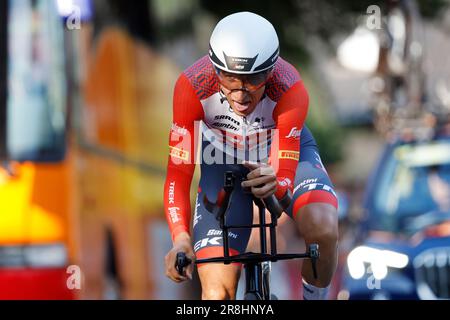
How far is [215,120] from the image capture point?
612 centimetres

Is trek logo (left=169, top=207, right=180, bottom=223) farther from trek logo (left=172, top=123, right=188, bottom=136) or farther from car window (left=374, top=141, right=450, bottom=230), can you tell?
car window (left=374, top=141, right=450, bottom=230)

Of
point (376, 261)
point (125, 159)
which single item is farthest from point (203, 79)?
point (125, 159)

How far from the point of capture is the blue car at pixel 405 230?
8000 mm

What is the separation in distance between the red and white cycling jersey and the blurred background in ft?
7.22

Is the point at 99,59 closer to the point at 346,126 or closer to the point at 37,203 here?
the point at 37,203

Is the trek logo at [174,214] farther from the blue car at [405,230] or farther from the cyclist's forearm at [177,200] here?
the blue car at [405,230]

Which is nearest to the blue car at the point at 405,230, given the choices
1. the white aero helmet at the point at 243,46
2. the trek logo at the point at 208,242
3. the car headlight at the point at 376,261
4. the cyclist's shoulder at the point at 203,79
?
the car headlight at the point at 376,261

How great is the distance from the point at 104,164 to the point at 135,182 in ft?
1.67

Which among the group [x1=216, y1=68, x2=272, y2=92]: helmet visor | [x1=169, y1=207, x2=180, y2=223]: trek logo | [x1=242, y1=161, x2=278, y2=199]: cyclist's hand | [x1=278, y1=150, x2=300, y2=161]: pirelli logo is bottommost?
[x1=169, y1=207, x2=180, y2=223]: trek logo

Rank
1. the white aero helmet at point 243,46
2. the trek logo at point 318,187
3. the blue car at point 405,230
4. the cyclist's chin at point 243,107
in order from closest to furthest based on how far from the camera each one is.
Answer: the white aero helmet at point 243,46, the cyclist's chin at point 243,107, the trek logo at point 318,187, the blue car at point 405,230

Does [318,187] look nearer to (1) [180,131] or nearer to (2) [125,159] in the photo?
(1) [180,131]

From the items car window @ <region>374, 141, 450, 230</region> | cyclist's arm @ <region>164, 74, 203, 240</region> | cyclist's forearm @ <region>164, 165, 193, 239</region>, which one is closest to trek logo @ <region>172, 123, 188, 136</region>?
cyclist's arm @ <region>164, 74, 203, 240</region>

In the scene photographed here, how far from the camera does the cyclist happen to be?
5508 millimetres

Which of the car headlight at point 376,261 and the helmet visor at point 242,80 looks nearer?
the helmet visor at point 242,80
